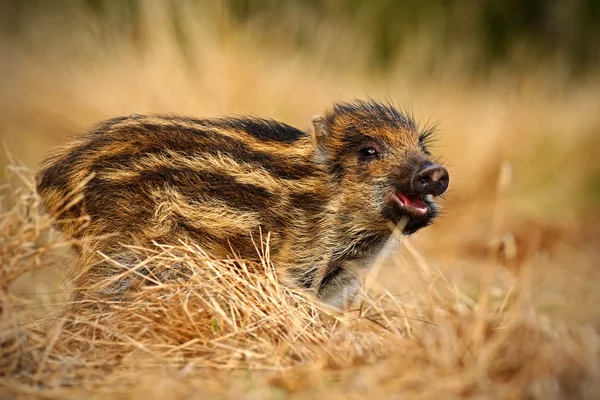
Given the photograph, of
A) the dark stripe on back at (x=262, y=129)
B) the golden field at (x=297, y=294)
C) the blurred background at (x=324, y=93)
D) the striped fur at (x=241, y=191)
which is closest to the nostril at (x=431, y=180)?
the striped fur at (x=241, y=191)

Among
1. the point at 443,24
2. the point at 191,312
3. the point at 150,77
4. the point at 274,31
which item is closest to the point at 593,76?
the point at 443,24

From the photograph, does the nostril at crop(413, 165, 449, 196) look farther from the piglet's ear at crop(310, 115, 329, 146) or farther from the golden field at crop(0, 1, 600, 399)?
the piglet's ear at crop(310, 115, 329, 146)

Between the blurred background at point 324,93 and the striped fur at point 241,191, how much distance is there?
238 centimetres

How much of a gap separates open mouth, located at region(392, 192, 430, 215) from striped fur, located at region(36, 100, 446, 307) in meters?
0.04

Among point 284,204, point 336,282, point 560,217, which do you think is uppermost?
point 284,204

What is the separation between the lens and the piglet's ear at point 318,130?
4382 mm

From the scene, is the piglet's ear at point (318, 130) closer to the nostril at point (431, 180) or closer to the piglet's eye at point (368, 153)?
the piglet's eye at point (368, 153)

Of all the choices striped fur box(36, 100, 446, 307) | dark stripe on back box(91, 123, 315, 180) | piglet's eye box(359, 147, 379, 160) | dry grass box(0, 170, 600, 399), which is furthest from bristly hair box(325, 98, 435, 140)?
dry grass box(0, 170, 600, 399)

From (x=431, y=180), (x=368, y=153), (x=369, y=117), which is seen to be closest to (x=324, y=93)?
(x=369, y=117)

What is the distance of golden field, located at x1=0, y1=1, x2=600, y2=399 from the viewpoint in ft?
9.69

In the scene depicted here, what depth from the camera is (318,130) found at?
4379 mm

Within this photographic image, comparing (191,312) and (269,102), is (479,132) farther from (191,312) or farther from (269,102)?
(191,312)

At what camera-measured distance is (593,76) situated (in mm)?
11484

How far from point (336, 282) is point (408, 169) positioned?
2.38 ft
